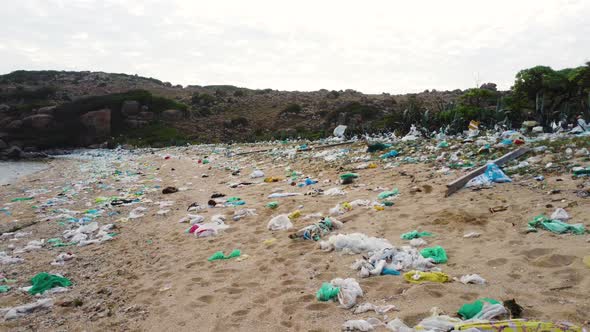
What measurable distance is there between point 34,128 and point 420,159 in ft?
103

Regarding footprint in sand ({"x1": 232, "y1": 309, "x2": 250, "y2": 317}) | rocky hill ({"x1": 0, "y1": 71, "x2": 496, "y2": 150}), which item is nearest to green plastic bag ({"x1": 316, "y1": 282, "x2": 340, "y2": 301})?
footprint in sand ({"x1": 232, "y1": 309, "x2": 250, "y2": 317})

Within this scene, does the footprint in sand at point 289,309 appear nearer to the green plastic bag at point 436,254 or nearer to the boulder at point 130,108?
the green plastic bag at point 436,254

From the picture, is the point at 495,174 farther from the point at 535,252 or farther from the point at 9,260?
the point at 9,260

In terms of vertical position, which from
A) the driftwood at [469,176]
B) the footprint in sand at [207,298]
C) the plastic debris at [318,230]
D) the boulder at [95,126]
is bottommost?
the footprint in sand at [207,298]

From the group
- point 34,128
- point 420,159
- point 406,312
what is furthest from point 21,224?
point 34,128

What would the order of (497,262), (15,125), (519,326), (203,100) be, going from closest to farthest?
(519,326)
(497,262)
(15,125)
(203,100)

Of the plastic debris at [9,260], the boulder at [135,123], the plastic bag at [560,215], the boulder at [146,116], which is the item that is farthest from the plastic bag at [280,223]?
the boulder at [146,116]

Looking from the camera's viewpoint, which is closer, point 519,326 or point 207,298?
point 519,326

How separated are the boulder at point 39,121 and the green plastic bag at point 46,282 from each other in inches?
1217

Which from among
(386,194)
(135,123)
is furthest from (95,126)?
(386,194)

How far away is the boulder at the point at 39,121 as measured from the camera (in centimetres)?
2887

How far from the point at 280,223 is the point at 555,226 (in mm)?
2652

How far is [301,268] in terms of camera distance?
3125mm

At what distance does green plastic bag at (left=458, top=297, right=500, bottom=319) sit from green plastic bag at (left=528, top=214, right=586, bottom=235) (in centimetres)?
129
